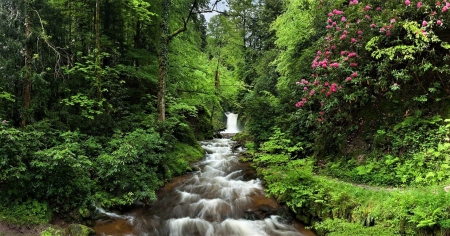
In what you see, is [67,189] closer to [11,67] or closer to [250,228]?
[11,67]

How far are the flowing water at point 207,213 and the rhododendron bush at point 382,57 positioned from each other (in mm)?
3631

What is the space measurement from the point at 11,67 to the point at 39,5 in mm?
2357

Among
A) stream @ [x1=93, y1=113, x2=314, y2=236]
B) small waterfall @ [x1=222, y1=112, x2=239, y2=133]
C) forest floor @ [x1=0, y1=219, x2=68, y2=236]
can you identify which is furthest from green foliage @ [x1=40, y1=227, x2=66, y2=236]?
small waterfall @ [x1=222, y1=112, x2=239, y2=133]

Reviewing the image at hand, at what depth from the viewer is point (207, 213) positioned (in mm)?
7430

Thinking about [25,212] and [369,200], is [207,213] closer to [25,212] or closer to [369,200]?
[369,200]

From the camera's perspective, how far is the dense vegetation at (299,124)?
19.0ft

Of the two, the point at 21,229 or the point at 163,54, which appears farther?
the point at 163,54

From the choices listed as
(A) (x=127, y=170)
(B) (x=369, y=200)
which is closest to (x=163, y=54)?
(A) (x=127, y=170)

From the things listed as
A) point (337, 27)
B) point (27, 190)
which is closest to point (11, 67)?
point (27, 190)

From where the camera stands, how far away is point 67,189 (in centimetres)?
631

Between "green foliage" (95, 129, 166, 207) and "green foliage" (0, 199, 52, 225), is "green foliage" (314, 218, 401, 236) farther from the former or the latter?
"green foliage" (0, 199, 52, 225)

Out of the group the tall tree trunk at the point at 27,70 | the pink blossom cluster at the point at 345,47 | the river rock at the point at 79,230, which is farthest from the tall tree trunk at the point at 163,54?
the pink blossom cluster at the point at 345,47

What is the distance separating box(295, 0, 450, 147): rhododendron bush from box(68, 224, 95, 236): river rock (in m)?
7.50

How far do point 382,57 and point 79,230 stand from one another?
9402 mm
